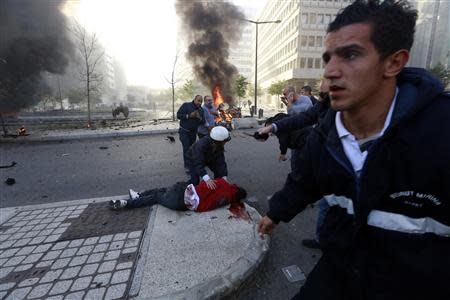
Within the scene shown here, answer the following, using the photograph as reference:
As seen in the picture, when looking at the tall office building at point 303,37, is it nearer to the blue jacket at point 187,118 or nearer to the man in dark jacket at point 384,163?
the blue jacket at point 187,118

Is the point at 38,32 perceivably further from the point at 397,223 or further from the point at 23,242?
the point at 397,223

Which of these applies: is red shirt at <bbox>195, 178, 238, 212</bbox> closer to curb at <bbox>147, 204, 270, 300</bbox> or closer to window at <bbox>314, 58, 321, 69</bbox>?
curb at <bbox>147, 204, 270, 300</bbox>

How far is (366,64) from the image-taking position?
1.13 metres

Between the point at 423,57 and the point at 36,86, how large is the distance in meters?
48.0

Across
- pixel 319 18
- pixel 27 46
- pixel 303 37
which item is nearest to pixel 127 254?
pixel 27 46

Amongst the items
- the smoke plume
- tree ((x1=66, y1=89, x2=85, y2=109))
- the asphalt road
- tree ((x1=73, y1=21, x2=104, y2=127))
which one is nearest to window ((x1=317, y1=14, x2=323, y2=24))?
the smoke plume

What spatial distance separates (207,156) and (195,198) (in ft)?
2.61

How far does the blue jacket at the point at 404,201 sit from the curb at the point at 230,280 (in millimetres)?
1222

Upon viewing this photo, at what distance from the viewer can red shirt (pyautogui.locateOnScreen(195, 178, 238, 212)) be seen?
11.8ft

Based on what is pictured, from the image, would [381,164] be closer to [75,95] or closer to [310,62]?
[310,62]

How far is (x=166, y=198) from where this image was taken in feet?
12.3

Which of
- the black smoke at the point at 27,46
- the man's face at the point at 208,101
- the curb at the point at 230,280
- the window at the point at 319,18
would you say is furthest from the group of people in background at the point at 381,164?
the window at the point at 319,18

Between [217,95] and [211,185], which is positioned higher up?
[217,95]

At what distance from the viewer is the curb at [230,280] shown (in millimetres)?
2070
